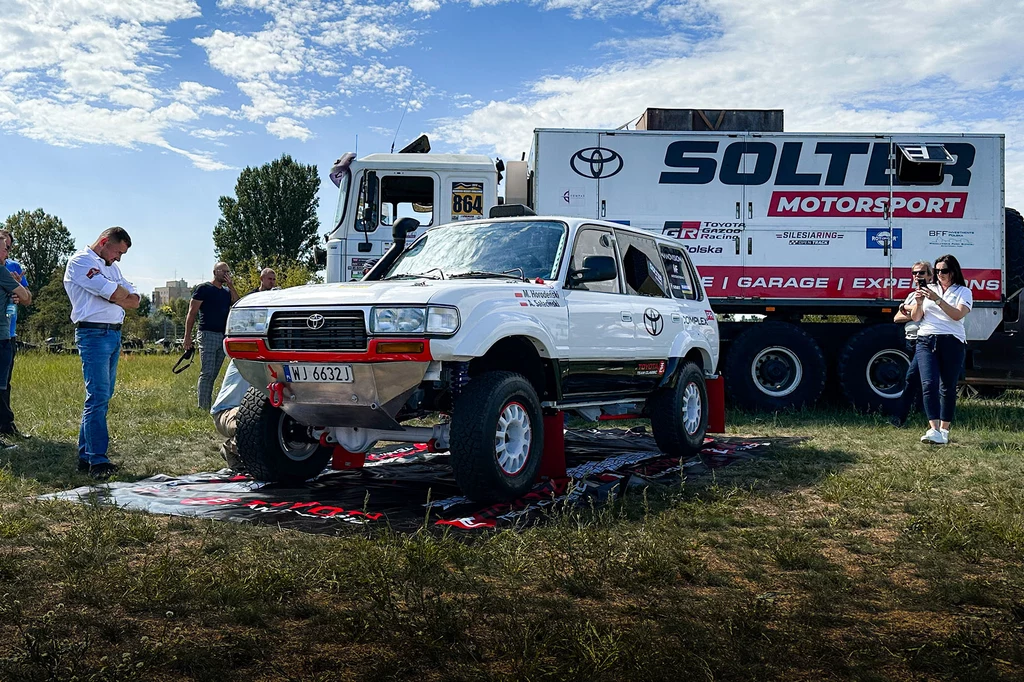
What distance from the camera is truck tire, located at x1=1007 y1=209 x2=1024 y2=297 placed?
10695 millimetres

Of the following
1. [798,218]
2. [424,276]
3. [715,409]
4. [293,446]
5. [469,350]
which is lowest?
[293,446]

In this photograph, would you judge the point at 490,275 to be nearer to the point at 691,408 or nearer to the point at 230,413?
the point at 230,413

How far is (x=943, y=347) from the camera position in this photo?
26.7 ft

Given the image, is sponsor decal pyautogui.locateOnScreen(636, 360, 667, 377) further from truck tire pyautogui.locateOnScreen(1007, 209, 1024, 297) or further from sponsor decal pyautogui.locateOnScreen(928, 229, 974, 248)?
truck tire pyautogui.locateOnScreen(1007, 209, 1024, 297)

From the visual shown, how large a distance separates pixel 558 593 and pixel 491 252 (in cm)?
313

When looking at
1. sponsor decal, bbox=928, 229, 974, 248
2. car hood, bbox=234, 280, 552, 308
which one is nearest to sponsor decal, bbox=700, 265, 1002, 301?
sponsor decal, bbox=928, 229, 974, 248

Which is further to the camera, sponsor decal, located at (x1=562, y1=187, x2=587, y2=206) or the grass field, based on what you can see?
sponsor decal, located at (x1=562, y1=187, x2=587, y2=206)

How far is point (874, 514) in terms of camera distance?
5.02m

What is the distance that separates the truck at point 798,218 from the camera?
10430mm

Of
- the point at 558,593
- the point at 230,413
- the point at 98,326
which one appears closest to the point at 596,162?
the point at 230,413

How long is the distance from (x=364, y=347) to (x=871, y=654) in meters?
3.05

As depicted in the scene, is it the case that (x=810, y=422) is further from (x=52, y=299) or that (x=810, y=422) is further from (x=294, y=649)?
(x=52, y=299)

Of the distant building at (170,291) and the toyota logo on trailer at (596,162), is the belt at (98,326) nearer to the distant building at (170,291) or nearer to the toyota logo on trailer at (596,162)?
the toyota logo on trailer at (596,162)

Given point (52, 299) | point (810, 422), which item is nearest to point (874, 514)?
point (810, 422)
